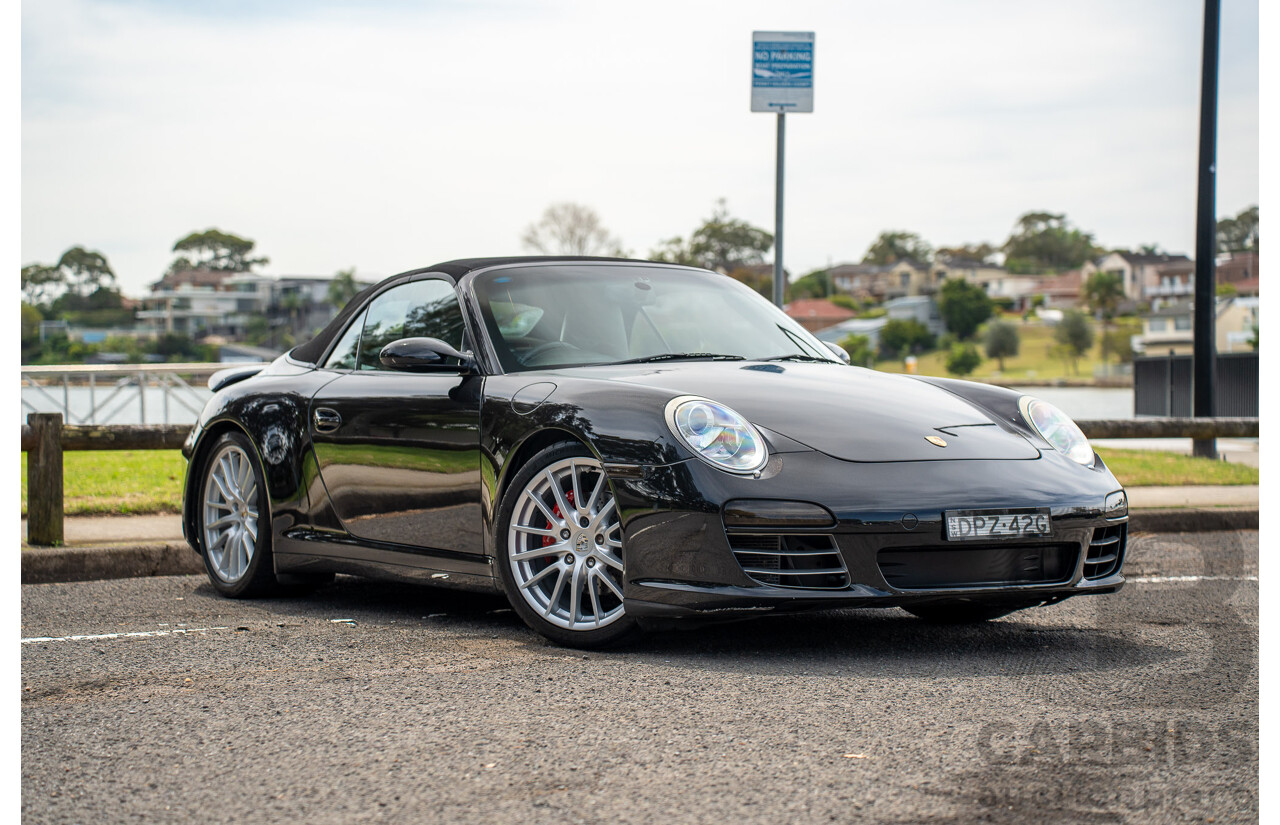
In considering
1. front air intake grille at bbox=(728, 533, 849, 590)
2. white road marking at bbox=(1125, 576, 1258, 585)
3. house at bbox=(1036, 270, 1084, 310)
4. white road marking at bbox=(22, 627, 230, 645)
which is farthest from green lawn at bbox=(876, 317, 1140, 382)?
front air intake grille at bbox=(728, 533, 849, 590)

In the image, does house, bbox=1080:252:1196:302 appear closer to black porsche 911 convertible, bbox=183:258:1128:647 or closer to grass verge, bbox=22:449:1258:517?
grass verge, bbox=22:449:1258:517

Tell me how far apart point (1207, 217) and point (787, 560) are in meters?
12.1

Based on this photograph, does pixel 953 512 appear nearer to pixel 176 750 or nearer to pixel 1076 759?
pixel 1076 759

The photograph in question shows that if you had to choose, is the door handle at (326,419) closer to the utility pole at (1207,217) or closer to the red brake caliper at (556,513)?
the red brake caliper at (556,513)

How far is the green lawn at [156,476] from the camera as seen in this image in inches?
367

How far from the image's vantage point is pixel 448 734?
11.4 ft

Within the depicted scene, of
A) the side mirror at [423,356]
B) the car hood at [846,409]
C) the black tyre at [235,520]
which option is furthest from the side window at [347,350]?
the car hood at [846,409]

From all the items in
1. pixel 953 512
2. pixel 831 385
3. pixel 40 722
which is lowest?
pixel 40 722

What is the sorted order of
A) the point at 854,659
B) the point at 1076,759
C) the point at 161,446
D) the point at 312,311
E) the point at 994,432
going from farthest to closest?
the point at 312,311 < the point at 161,446 < the point at 994,432 < the point at 854,659 < the point at 1076,759

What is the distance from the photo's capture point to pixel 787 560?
4.29 meters

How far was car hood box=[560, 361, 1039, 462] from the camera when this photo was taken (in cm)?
450

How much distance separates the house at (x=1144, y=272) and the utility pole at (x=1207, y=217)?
155 metres

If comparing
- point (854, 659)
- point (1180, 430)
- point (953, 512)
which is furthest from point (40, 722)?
point (1180, 430)

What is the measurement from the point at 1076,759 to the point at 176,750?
6.99 feet
